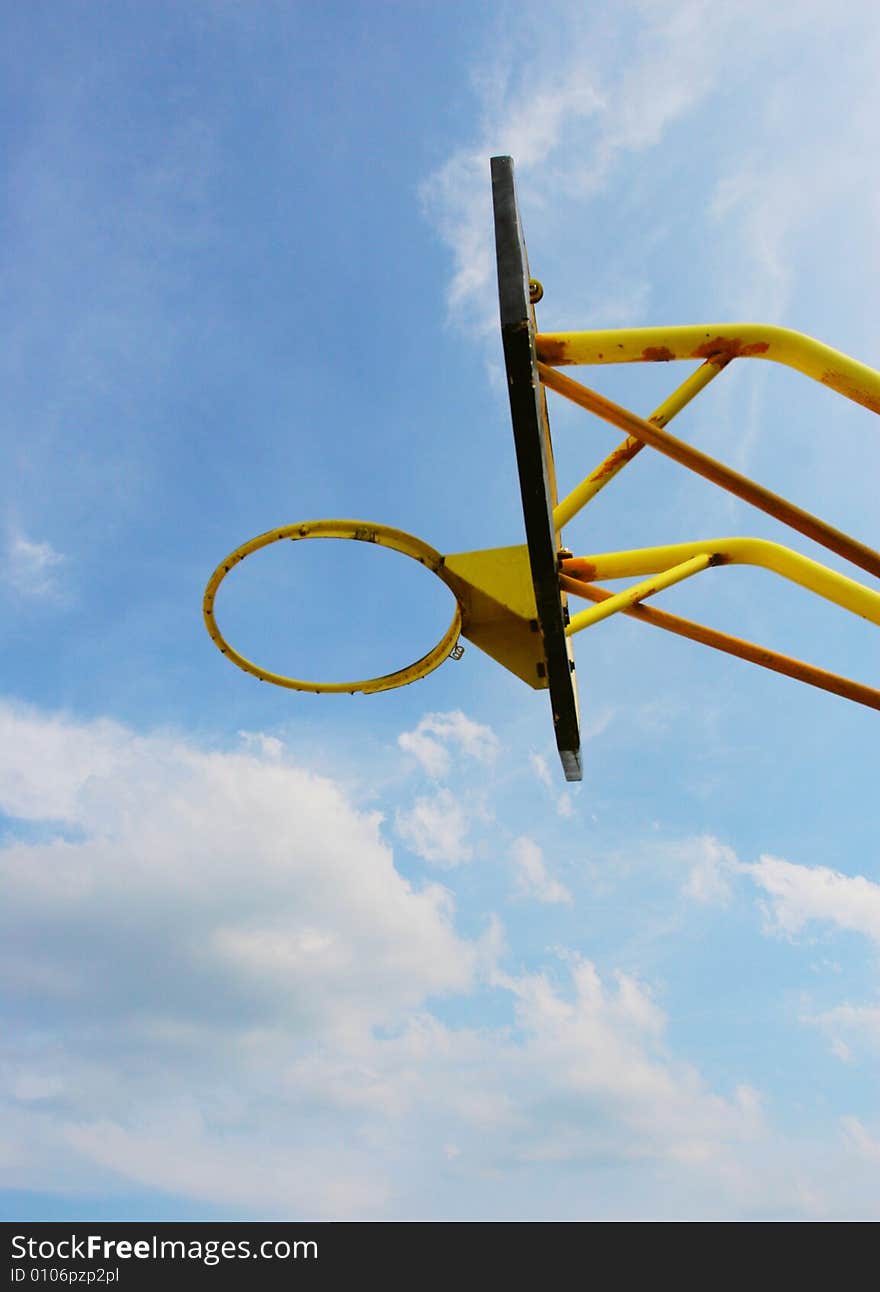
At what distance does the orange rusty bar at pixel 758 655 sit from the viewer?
830 centimetres

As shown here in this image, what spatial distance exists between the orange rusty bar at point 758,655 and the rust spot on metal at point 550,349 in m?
1.76

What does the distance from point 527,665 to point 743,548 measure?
2.02m

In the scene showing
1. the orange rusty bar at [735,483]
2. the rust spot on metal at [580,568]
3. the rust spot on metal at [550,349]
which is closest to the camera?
the orange rusty bar at [735,483]

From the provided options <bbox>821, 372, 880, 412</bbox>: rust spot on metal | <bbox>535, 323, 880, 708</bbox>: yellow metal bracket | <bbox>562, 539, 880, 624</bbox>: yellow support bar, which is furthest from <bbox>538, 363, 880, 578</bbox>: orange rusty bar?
<bbox>821, 372, 880, 412</bbox>: rust spot on metal

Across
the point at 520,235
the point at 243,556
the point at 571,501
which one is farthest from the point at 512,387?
the point at 243,556

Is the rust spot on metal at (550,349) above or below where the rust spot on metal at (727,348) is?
above

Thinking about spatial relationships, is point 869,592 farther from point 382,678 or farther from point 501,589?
point 382,678

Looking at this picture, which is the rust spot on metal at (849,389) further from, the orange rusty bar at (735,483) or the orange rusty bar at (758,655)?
the orange rusty bar at (758,655)

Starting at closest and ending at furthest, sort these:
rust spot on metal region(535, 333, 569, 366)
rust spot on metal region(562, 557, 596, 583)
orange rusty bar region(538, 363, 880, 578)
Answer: orange rusty bar region(538, 363, 880, 578), rust spot on metal region(535, 333, 569, 366), rust spot on metal region(562, 557, 596, 583)

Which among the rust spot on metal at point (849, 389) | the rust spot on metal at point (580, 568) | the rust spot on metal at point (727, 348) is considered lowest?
the rust spot on metal at point (580, 568)

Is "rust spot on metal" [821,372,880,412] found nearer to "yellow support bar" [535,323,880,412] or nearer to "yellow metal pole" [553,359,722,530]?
"yellow support bar" [535,323,880,412]

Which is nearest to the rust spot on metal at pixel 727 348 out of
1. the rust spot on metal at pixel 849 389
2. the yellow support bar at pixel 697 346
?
the yellow support bar at pixel 697 346

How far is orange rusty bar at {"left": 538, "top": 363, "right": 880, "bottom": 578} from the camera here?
7.11m

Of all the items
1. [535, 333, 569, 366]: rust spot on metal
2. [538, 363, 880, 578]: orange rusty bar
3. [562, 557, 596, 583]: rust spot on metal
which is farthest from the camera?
[562, 557, 596, 583]: rust spot on metal
